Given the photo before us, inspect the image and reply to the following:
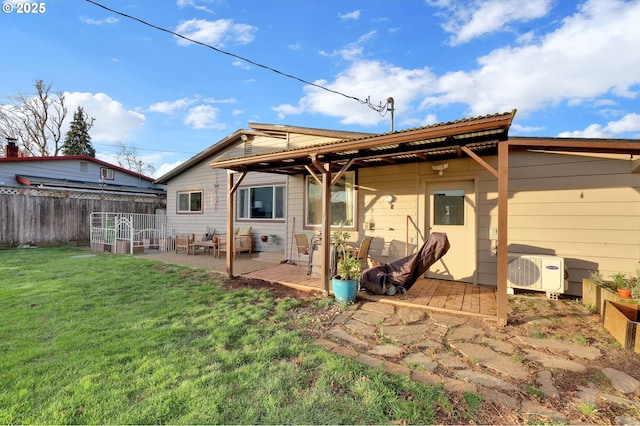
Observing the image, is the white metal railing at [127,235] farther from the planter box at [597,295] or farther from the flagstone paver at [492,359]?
the planter box at [597,295]

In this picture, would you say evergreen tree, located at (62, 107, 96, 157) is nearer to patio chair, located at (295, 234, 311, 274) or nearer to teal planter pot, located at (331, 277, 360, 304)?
patio chair, located at (295, 234, 311, 274)

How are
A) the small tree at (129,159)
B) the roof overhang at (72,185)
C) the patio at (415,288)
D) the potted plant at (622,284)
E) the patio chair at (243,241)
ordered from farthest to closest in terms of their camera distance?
the small tree at (129,159)
the roof overhang at (72,185)
the patio chair at (243,241)
the patio at (415,288)
the potted plant at (622,284)

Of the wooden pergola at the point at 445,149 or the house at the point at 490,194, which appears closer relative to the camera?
the wooden pergola at the point at 445,149

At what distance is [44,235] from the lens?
1148cm

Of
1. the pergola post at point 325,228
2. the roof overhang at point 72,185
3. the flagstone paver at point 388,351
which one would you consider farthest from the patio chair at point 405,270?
the roof overhang at point 72,185

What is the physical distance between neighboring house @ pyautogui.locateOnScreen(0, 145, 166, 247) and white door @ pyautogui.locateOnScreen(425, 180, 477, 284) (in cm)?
1385

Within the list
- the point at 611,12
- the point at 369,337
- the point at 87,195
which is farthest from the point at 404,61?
the point at 87,195

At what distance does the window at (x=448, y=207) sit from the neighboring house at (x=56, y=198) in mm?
13887

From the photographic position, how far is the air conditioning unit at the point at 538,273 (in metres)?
4.50

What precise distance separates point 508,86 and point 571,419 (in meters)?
10.7

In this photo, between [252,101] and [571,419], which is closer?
[571,419]

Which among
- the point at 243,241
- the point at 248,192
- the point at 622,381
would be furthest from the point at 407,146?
the point at 248,192

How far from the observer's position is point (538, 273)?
15.2 feet

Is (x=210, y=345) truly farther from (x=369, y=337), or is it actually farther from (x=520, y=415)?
(x=520, y=415)
